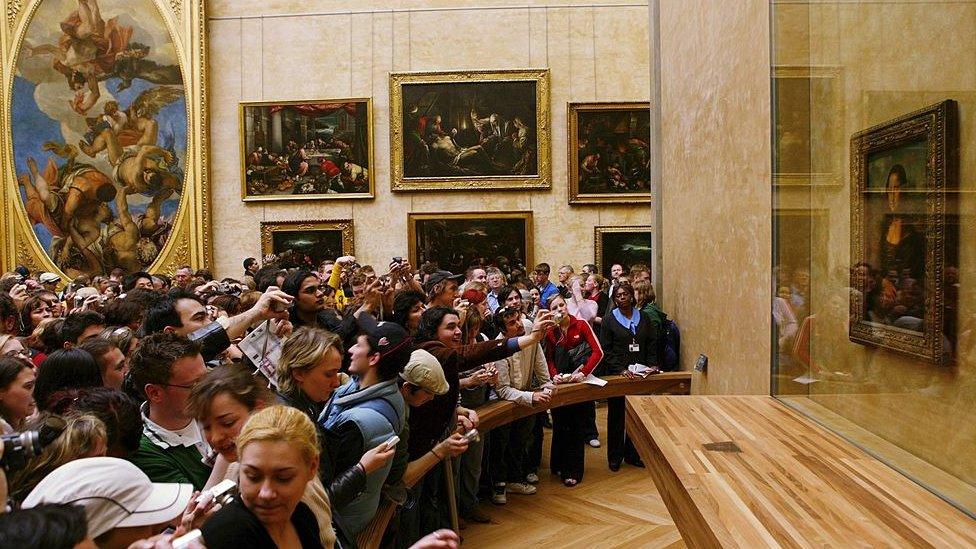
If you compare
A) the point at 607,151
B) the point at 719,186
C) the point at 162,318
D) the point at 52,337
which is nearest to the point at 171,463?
the point at 162,318

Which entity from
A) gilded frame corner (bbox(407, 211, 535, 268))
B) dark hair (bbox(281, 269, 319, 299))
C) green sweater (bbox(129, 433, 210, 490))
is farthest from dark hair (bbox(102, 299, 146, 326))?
gilded frame corner (bbox(407, 211, 535, 268))

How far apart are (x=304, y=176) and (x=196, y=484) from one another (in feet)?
44.1

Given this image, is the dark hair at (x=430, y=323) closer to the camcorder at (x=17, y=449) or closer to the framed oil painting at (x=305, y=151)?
the camcorder at (x=17, y=449)

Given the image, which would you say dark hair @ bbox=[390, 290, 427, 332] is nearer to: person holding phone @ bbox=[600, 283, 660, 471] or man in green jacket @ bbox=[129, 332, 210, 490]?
man in green jacket @ bbox=[129, 332, 210, 490]

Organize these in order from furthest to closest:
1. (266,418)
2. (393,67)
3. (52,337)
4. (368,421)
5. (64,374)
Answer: (393,67)
(52,337)
(368,421)
(64,374)
(266,418)

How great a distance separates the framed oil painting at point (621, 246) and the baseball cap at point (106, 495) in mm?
13726

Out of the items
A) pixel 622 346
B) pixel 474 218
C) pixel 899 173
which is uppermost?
pixel 474 218

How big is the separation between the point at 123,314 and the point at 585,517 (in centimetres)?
400

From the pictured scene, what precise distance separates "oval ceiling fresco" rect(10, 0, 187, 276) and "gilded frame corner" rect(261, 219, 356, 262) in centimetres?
199

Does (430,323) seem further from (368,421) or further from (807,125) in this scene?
(807,125)

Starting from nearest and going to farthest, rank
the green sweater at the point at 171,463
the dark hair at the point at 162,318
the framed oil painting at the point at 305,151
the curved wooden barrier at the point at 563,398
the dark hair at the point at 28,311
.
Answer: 1. the green sweater at the point at 171,463
2. the curved wooden barrier at the point at 563,398
3. the dark hair at the point at 162,318
4. the dark hair at the point at 28,311
5. the framed oil painting at the point at 305,151

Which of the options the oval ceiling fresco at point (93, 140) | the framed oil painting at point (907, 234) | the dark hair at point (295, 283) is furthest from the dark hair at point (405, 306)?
the oval ceiling fresco at point (93, 140)

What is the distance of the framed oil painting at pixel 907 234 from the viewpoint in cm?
280

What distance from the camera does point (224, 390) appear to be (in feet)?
9.66
